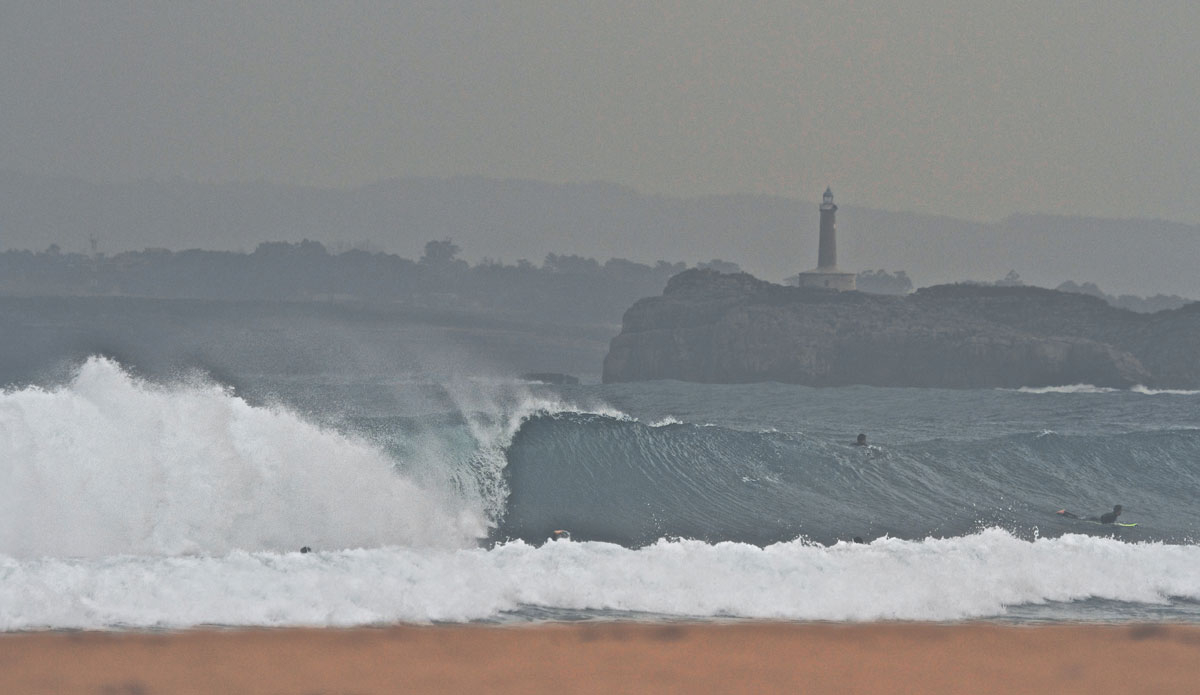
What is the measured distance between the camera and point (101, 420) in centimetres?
1605

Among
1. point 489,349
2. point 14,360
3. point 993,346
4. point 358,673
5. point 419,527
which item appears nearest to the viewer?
point 358,673

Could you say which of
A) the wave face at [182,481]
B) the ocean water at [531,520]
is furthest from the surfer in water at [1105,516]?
the wave face at [182,481]

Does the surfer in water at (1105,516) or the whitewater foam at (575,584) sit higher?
the whitewater foam at (575,584)

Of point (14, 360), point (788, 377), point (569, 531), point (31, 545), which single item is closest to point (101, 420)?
point (31, 545)

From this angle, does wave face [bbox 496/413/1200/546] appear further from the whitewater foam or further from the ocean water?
the whitewater foam

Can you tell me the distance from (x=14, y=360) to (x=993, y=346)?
69.1 meters

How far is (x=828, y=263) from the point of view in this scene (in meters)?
119

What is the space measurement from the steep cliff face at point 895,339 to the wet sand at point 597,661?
8827cm

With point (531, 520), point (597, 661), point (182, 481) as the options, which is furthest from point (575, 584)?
point (531, 520)

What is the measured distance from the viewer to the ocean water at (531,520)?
1173cm

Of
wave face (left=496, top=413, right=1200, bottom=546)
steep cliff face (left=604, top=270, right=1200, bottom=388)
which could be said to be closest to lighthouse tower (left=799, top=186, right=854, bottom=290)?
steep cliff face (left=604, top=270, right=1200, bottom=388)

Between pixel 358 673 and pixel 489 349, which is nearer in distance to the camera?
pixel 358 673

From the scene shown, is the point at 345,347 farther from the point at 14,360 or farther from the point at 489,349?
the point at 14,360

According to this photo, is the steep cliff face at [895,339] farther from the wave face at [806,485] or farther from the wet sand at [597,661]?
the wet sand at [597,661]
